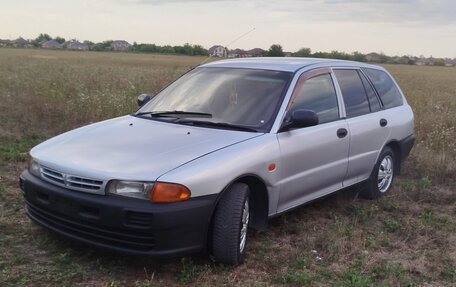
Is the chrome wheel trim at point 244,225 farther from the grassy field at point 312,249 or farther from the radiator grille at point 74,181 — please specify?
the radiator grille at point 74,181

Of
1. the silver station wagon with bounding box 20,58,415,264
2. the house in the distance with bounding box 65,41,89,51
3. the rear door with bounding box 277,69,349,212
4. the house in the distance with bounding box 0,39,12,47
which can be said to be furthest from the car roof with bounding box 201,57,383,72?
the house in the distance with bounding box 0,39,12,47

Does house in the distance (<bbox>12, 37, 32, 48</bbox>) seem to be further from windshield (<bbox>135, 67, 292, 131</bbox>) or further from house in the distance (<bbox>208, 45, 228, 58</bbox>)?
windshield (<bbox>135, 67, 292, 131</bbox>)

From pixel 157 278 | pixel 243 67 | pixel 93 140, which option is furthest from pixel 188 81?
pixel 157 278

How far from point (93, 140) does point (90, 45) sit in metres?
91.2

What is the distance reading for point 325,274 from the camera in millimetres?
3990

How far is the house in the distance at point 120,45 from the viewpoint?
8453cm

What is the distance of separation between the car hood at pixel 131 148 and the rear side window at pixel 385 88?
8.49 feet

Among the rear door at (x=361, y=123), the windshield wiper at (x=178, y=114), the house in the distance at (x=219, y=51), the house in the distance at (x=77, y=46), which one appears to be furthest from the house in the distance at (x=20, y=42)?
the windshield wiper at (x=178, y=114)

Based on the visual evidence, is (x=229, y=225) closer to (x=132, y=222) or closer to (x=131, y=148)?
(x=132, y=222)

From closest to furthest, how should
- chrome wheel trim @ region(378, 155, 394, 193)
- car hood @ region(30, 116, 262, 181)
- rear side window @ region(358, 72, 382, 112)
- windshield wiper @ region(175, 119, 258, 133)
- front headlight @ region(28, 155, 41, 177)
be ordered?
car hood @ region(30, 116, 262, 181)
front headlight @ region(28, 155, 41, 177)
windshield wiper @ region(175, 119, 258, 133)
rear side window @ region(358, 72, 382, 112)
chrome wheel trim @ region(378, 155, 394, 193)

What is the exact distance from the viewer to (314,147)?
15.4 ft

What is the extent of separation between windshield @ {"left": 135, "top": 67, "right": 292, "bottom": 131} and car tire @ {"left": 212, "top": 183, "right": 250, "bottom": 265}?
0.74 m

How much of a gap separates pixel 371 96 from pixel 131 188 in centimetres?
352

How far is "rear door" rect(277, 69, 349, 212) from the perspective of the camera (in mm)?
4441
